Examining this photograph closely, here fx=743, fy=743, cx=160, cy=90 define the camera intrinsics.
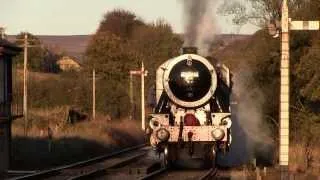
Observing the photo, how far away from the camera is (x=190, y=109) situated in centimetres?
2236

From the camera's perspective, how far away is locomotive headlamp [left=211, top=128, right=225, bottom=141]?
2161 centimetres

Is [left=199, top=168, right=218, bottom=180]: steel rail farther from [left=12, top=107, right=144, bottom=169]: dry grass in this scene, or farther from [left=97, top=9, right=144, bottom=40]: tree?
[left=97, top=9, right=144, bottom=40]: tree

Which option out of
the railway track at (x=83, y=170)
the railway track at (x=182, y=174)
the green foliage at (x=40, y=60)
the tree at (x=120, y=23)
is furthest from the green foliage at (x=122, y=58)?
the railway track at (x=182, y=174)

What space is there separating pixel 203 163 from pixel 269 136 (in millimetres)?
9586

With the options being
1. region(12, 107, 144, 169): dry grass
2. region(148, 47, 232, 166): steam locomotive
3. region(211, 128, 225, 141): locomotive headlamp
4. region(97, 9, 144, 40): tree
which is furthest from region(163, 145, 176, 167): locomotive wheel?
→ region(97, 9, 144, 40): tree

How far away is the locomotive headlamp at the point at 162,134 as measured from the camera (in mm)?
21953

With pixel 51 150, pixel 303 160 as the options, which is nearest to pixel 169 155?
pixel 303 160

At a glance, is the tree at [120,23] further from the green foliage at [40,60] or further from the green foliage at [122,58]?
the green foliage at [122,58]

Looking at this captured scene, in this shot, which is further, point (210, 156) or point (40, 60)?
point (40, 60)

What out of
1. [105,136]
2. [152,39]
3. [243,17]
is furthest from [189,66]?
[152,39]

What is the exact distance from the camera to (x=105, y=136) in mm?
41562

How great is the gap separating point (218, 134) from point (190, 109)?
4.22 feet

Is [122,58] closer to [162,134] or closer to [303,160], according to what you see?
[303,160]

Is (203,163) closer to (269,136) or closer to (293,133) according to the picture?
(293,133)
